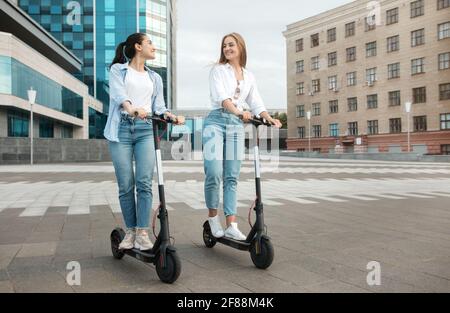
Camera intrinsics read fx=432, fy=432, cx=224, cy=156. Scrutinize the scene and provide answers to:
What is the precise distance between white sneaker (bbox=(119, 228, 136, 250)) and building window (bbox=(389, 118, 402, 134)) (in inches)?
1740

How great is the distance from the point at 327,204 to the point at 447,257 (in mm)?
3813

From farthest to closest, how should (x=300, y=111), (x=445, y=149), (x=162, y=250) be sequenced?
(x=300, y=111)
(x=445, y=149)
(x=162, y=250)

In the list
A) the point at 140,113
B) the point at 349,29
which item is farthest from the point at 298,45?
the point at 140,113

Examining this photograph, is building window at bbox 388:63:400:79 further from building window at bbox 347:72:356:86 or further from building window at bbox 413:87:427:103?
building window at bbox 347:72:356:86

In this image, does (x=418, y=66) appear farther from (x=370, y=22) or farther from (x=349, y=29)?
(x=349, y=29)

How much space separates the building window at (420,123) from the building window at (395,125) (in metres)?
1.71

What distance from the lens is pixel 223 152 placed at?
4.02m

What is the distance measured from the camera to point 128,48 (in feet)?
12.2

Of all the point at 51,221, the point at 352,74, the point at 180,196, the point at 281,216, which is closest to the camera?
the point at 51,221

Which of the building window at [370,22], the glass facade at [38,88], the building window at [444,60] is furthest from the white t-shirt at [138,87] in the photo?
the building window at [370,22]

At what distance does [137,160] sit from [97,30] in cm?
7300

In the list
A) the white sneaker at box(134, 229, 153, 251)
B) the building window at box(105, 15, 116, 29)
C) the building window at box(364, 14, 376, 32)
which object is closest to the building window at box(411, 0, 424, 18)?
the building window at box(364, 14, 376, 32)
